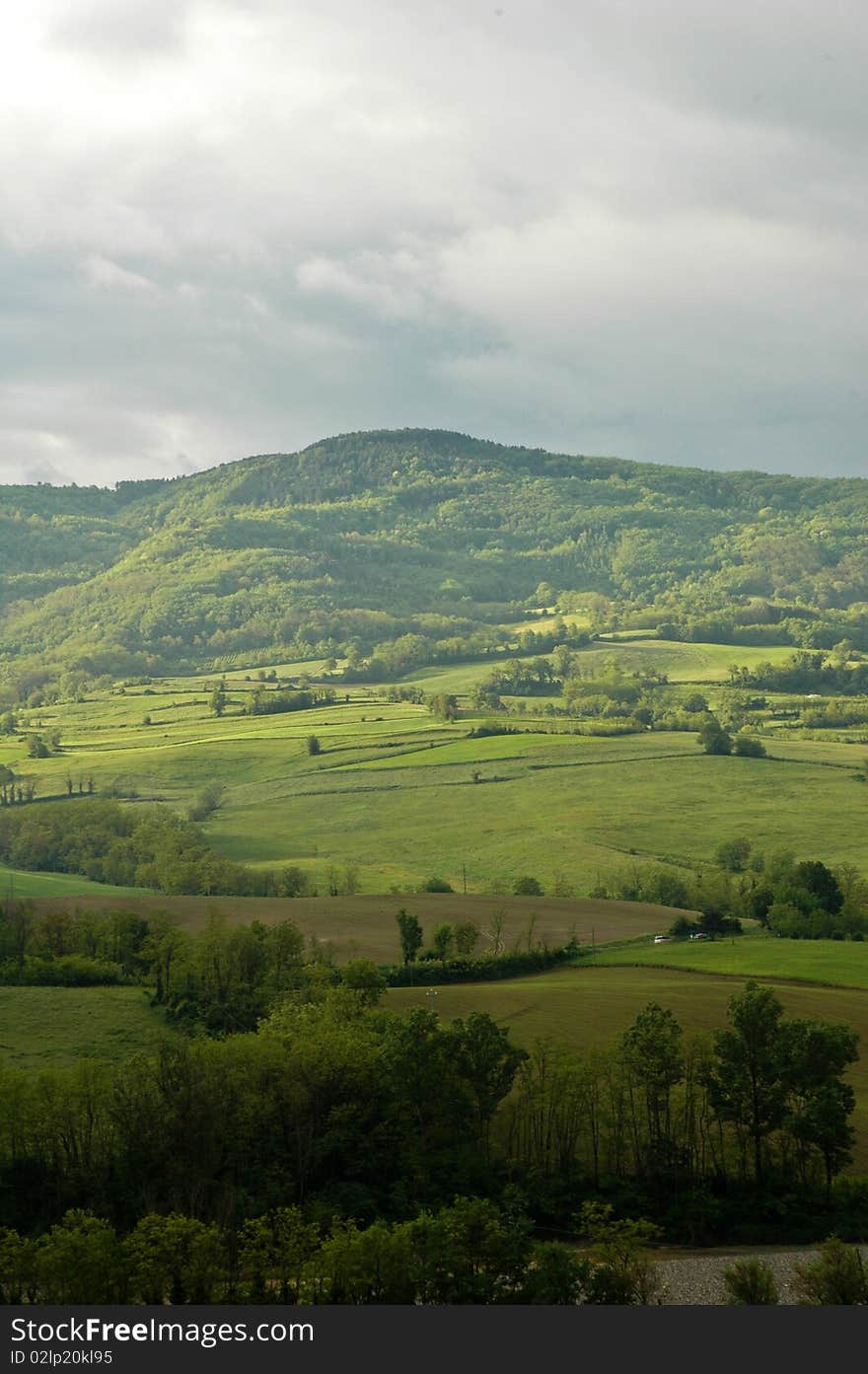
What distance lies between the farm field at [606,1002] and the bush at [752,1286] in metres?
26.2

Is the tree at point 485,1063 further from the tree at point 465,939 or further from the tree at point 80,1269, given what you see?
the tree at point 465,939

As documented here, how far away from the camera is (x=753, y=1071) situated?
6412 cm

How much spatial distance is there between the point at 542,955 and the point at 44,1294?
59235 mm

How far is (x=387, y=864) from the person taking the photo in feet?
475

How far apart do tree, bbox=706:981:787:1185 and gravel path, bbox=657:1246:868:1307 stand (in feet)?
23.1

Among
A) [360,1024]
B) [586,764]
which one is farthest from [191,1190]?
[586,764]

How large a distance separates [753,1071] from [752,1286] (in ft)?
69.9

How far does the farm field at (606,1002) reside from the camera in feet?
249

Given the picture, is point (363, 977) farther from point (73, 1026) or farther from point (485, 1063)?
point (485, 1063)

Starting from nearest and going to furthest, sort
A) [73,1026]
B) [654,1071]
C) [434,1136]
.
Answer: [434,1136] < [654,1071] < [73,1026]

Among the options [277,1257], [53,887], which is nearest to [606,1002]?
[277,1257]

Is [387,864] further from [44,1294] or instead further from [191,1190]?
[44,1294]

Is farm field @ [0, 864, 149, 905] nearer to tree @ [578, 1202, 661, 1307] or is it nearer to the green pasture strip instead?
the green pasture strip

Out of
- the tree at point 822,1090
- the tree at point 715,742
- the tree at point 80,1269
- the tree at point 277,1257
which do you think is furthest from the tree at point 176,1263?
the tree at point 715,742
